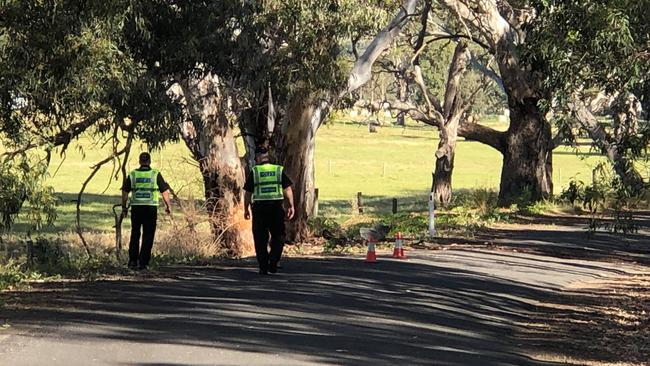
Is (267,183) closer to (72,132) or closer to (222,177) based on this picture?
(72,132)

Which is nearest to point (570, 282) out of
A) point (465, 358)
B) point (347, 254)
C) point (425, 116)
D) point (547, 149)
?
point (347, 254)

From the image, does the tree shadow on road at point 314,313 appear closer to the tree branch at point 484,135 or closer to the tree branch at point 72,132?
the tree branch at point 72,132

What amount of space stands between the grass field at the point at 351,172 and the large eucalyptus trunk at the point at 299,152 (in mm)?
2265

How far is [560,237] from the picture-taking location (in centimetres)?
2572

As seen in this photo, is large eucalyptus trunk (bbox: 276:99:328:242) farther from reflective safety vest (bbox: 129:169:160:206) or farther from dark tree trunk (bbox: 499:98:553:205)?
dark tree trunk (bbox: 499:98:553:205)

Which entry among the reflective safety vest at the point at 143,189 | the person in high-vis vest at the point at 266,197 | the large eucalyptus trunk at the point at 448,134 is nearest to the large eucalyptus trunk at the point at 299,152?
the reflective safety vest at the point at 143,189

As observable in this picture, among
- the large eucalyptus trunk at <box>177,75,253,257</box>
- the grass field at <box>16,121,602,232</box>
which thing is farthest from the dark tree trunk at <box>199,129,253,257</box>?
the grass field at <box>16,121,602,232</box>

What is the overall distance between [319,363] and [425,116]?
120 ft

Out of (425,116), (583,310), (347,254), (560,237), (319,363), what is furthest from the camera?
(425,116)

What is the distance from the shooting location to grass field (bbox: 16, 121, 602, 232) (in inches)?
1385

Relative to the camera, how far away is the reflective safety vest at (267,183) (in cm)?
1512

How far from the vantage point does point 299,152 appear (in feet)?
85.5

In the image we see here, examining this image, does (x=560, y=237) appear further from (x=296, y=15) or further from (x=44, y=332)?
(x=44, y=332)

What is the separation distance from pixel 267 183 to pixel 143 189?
216 cm
